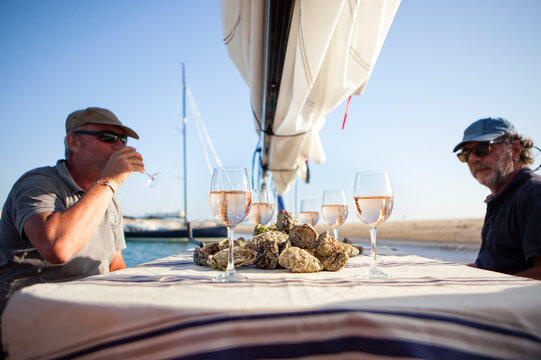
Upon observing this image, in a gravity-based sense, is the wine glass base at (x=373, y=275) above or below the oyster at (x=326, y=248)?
below

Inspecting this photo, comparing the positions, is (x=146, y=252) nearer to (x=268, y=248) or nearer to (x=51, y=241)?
(x=51, y=241)

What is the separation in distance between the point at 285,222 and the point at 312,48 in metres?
1.29

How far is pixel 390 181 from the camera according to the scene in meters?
1.11

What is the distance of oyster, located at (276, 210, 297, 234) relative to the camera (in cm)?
141

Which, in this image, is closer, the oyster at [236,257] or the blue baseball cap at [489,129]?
the oyster at [236,257]

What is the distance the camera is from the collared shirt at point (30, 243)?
1.50 metres

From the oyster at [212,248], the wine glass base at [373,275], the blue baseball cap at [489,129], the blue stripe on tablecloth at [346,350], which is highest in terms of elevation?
the blue baseball cap at [489,129]

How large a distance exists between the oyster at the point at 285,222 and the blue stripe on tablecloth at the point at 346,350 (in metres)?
0.87

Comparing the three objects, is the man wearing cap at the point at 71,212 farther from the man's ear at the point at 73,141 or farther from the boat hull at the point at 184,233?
the boat hull at the point at 184,233

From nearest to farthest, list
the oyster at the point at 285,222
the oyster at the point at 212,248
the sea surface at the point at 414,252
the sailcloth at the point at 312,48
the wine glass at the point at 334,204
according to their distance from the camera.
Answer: the oyster at the point at 212,248 → the oyster at the point at 285,222 → the wine glass at the point at 334,204 → the sailcloth at the point at 312,48 → the sea surface at the point at 414,252

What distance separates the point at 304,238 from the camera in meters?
1.15

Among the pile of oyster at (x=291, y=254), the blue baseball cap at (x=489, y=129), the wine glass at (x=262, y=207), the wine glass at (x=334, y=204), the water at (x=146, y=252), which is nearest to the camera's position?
the pile of oyster at (x=291, y=254)

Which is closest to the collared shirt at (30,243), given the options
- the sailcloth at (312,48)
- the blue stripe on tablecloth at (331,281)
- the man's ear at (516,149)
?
the blue stripe on tablecloth at (331,281)

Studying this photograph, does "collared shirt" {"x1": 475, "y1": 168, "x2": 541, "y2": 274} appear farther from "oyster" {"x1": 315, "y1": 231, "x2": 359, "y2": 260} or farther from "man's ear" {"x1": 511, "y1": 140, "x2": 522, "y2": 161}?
"oyster" {"x1": 315, "y1": 231, "x2": 359, "y2": 260}
